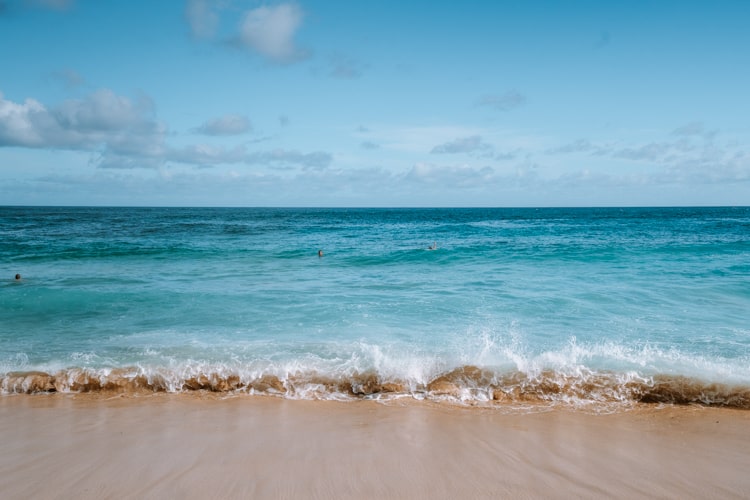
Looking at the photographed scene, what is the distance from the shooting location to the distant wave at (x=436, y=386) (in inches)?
228

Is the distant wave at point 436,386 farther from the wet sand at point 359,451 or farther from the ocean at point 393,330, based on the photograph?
the wet sand at point 359,451

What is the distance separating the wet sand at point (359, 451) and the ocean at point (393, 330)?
22.9 inches

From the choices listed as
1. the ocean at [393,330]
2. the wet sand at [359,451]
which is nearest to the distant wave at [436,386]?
the ocean at [393,330]

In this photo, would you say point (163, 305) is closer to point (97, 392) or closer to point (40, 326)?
point (40, 326)

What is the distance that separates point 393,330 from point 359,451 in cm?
449

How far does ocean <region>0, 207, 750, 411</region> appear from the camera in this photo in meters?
6.20

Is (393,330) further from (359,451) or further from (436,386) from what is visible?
(359,451)

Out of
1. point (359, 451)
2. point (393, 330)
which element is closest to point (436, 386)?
point (359, 451)

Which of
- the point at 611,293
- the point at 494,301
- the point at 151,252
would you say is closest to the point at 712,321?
the point at 611,293

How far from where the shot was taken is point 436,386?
6148 millimetres

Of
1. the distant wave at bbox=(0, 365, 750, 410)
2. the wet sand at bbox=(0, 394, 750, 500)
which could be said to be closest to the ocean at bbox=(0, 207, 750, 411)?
the distant wave at bbox=(0, 365, 750, 410)

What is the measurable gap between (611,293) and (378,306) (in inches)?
259

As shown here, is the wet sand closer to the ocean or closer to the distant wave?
the distant wave

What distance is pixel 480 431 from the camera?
4844 mm
